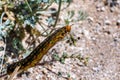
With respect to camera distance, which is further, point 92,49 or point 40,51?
point 92,49

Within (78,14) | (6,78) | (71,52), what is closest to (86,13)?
(78,14)

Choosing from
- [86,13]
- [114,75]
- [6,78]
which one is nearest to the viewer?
[6,78]

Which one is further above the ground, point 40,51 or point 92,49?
point 40,51

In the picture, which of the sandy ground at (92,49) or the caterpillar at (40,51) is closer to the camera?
the caterpillar at (40,51)

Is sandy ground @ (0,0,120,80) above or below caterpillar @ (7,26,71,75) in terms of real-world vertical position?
below

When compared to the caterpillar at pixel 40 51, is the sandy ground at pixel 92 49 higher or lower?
lower

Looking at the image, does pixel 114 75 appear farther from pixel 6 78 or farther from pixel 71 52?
pixel 6 78

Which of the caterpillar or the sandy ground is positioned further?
the sandy ground

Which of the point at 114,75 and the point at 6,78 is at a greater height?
the point at 6,78
